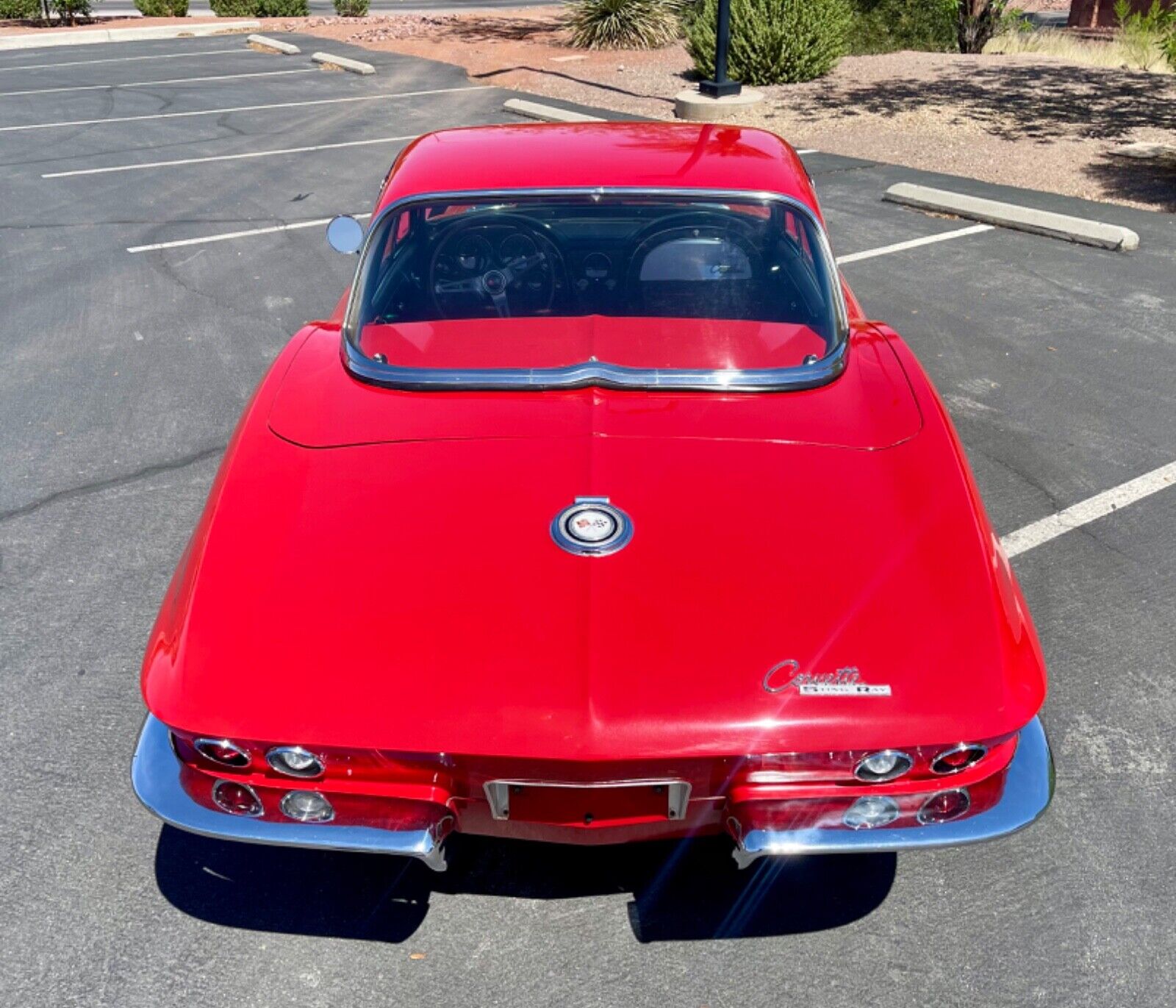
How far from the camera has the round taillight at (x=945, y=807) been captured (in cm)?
255

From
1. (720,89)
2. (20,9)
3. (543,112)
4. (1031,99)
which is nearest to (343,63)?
(543,112)

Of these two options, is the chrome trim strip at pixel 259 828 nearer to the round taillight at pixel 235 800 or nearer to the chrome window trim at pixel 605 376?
the round taillight at pixel 235 800

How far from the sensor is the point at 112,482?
5.29m

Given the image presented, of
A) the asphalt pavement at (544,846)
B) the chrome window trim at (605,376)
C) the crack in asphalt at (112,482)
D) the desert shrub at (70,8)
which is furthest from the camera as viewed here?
the desert shrub at (70,8)

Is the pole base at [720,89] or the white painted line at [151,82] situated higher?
the pole base at [720,89]

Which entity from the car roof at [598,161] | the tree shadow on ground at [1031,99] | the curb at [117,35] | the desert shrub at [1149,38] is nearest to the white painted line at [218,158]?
the tree shadow on ground at [1031,99]

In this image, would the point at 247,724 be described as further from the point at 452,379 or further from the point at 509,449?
the point at 452,379

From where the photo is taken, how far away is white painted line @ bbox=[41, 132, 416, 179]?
11969 mm

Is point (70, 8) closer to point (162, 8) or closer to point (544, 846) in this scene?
point (162, 8)

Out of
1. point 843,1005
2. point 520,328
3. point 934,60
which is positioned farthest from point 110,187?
point 934,60

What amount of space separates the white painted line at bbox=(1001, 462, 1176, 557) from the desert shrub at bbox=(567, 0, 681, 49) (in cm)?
1621

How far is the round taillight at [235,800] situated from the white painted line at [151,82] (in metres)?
18.5

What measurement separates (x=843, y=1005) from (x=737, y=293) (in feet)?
7.57

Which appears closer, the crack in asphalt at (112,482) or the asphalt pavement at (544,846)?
the asphalt pavement at (544,846)
